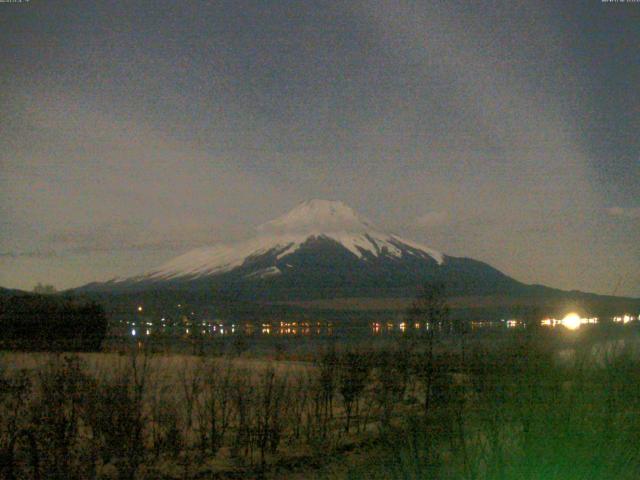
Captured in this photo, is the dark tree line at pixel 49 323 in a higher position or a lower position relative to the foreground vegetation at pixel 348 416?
higher

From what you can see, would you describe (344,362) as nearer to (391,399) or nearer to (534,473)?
(391,399)

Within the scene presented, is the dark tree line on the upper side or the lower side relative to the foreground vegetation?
upper

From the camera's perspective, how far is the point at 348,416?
10.2 metres

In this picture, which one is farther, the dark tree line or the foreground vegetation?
the dark tree line

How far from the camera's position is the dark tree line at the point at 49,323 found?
12.8 metres

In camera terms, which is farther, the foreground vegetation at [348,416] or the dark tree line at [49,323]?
the dark tree line at [49,323]

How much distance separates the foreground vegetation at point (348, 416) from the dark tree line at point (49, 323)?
1987 millimetres

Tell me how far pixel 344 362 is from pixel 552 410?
639 cm

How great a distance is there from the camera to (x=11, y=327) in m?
14.4

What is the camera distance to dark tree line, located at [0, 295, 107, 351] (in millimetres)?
12812

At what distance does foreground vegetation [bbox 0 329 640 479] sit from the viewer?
15.0 feet

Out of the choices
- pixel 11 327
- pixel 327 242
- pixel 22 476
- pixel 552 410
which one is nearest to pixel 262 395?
pixel 22 476

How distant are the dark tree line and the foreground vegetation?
199 centimetres

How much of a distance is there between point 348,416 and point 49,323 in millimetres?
8542
